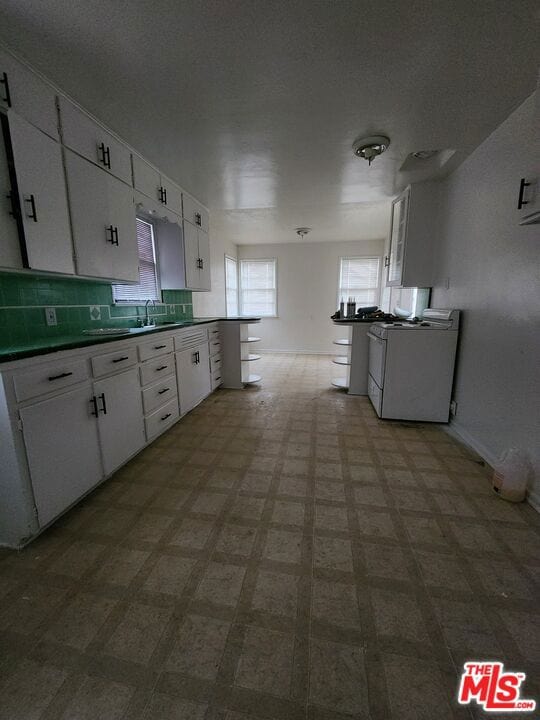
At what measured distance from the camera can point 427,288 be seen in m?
3.51

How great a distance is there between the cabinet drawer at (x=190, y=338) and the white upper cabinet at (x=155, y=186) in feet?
4.37

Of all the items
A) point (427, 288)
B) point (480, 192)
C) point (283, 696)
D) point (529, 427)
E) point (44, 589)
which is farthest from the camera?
point (427, 288)

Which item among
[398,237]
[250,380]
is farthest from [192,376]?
[398,237]

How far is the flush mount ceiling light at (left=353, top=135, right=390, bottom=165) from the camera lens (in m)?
2.32

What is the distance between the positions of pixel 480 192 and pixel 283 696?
3.33 metres

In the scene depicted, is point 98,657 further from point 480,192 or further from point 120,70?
point 480,192

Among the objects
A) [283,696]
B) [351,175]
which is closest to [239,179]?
[351,175]

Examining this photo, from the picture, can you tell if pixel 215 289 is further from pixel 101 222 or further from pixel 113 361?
pixel 113 361

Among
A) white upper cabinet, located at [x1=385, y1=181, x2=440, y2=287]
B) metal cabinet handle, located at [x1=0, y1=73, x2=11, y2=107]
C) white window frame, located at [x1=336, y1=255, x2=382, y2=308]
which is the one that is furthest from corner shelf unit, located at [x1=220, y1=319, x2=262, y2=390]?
white window frame, located at [x1=336, y1=255, x2=382, y2=308]

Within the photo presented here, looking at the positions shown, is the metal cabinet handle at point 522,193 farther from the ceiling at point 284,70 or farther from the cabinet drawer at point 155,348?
the cabinet drawer at point 155,348

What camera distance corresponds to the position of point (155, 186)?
9.49ft

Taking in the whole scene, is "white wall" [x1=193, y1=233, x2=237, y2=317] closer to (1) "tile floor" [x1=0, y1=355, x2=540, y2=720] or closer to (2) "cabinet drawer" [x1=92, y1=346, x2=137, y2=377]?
(2) "cabinet drawer" [x1=92, y1=346, x2=137, y2=377]

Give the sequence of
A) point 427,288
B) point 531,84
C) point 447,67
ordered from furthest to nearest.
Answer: point 427,288
point 531,84
point 447,67

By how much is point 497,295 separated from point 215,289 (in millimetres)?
4326
